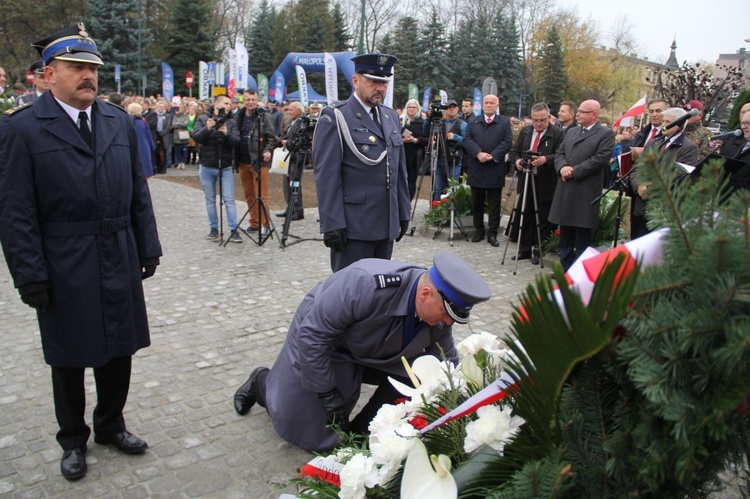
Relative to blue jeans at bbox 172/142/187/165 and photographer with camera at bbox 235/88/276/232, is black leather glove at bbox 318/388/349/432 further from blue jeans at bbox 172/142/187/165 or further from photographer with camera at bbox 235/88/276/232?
blue jeans at bbox 172/142/187/165

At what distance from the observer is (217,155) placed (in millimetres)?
8648

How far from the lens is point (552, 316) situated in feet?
3.66

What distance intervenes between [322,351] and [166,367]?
2000 millimetres

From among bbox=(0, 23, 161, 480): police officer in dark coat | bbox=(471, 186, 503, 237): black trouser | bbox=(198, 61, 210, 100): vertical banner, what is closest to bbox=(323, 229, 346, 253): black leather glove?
bbox=(0, 23, 161, 480): police officer in dark coat

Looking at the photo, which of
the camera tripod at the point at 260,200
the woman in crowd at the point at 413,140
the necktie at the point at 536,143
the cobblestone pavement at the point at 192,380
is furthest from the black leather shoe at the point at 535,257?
the woman in crowd at the point at 413,140

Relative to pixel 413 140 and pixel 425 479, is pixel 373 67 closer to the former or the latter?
pixel 425 479

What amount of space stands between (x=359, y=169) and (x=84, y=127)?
84.0 inches

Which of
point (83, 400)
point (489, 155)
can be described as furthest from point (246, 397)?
point (489, 155)

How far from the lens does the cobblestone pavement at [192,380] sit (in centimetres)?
315

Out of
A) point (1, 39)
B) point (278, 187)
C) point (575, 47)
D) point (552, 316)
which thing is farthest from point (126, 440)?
point (575, 47)

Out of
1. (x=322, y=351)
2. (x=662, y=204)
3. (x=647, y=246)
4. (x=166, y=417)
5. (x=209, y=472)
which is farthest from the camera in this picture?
(x=166, y=417)

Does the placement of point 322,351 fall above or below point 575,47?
below

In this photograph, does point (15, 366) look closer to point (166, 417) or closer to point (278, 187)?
point (166, 417)

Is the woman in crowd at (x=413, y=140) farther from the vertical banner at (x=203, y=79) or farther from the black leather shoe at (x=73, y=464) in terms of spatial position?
the vertical banner at (x=203, y=79)
